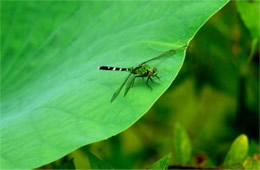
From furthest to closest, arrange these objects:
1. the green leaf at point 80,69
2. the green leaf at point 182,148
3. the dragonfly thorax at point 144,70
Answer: the green leaf at point 182,148 < the dragonfly thorax at point 144,70 < the green leaf at point 80,69

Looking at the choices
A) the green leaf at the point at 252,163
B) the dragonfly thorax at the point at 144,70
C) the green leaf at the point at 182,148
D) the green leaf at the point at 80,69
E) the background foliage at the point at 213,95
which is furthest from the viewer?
the background foliage at the point at 213,95

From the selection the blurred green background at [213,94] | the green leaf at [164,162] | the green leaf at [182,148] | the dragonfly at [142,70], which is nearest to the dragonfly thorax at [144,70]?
the dragonfly at [142,70]

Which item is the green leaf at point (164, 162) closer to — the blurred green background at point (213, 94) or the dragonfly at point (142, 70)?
the dragonfly at point (142, 70)

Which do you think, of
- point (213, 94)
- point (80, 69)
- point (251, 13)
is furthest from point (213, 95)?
point (80, 69)

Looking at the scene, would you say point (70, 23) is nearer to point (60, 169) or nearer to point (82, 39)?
point (82, 39)

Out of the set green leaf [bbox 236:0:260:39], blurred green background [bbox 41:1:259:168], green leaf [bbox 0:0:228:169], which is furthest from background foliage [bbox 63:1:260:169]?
green leaf [bbox 0:0:228:169]

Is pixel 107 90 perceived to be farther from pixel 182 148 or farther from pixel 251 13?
pixel 251 13
